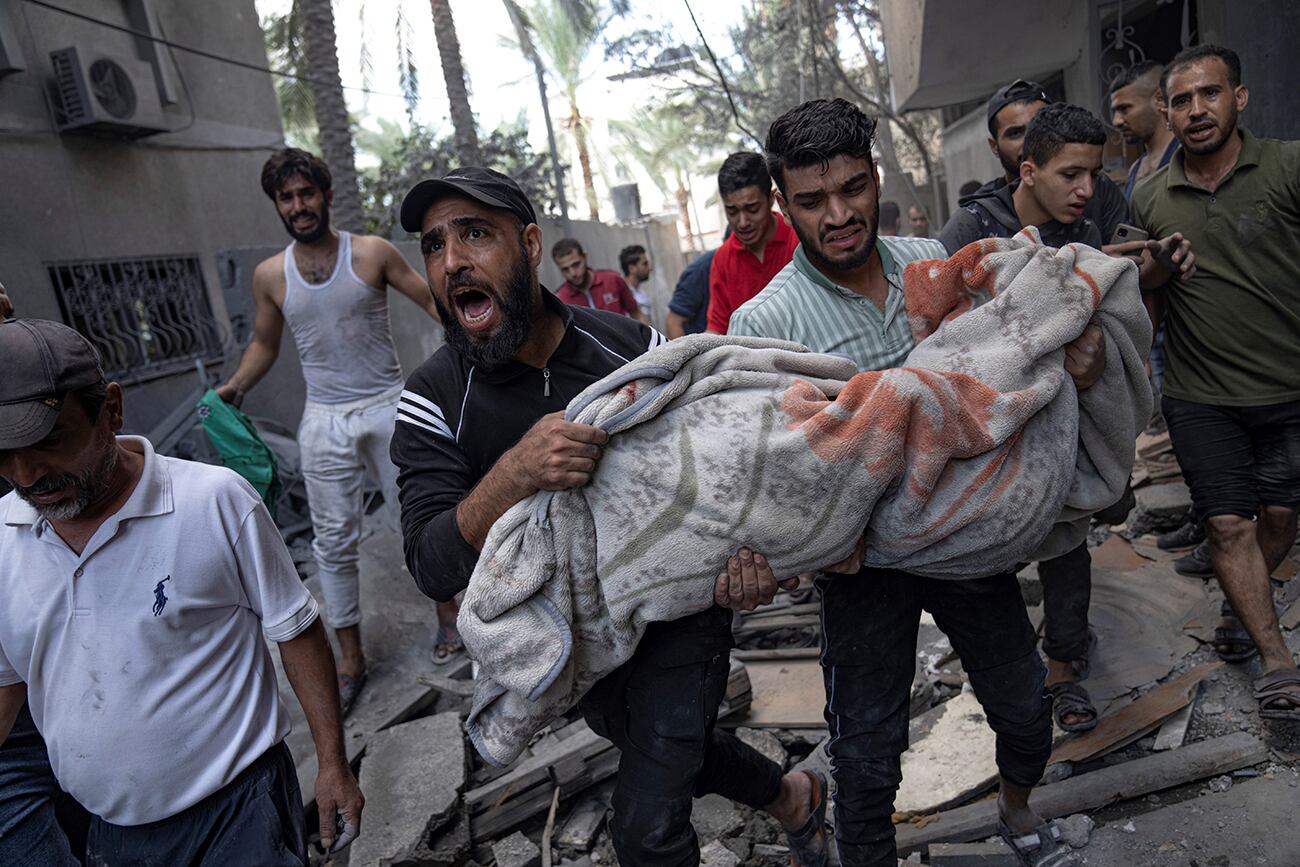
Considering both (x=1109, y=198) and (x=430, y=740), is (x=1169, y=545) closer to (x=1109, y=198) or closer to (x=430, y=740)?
(x=1109, y=198)

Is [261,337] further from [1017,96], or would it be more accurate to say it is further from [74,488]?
[1017,96]

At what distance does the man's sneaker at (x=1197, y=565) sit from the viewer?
4953mm

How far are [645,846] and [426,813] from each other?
1.72 metres

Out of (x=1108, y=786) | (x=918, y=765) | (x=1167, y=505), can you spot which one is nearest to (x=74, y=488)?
(x=918, y=765)

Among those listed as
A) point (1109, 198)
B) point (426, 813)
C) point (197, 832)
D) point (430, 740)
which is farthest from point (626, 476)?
point (1109, 198)

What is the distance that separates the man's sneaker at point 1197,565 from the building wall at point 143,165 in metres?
8.53

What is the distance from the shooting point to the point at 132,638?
7.75 ft

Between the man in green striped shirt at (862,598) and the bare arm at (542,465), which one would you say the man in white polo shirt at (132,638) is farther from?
the man in green striped shirt at (862,598)

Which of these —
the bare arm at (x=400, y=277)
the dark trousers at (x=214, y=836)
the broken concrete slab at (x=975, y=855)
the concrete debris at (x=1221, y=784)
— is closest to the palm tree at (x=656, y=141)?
the bare arm at (x=400, y=277)

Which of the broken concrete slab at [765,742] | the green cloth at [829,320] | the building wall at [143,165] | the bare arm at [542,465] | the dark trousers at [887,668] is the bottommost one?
the broken concrete slab at [765,742]

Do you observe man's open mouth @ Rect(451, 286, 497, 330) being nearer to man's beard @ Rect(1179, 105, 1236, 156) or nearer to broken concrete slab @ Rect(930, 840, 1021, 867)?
broken concrete slab @ Rect(930, 840, 1021, 867)

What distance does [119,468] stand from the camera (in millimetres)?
2408

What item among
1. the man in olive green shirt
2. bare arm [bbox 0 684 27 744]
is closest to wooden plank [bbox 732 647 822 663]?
the man in olive green shirt

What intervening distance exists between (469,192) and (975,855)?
2570mm
